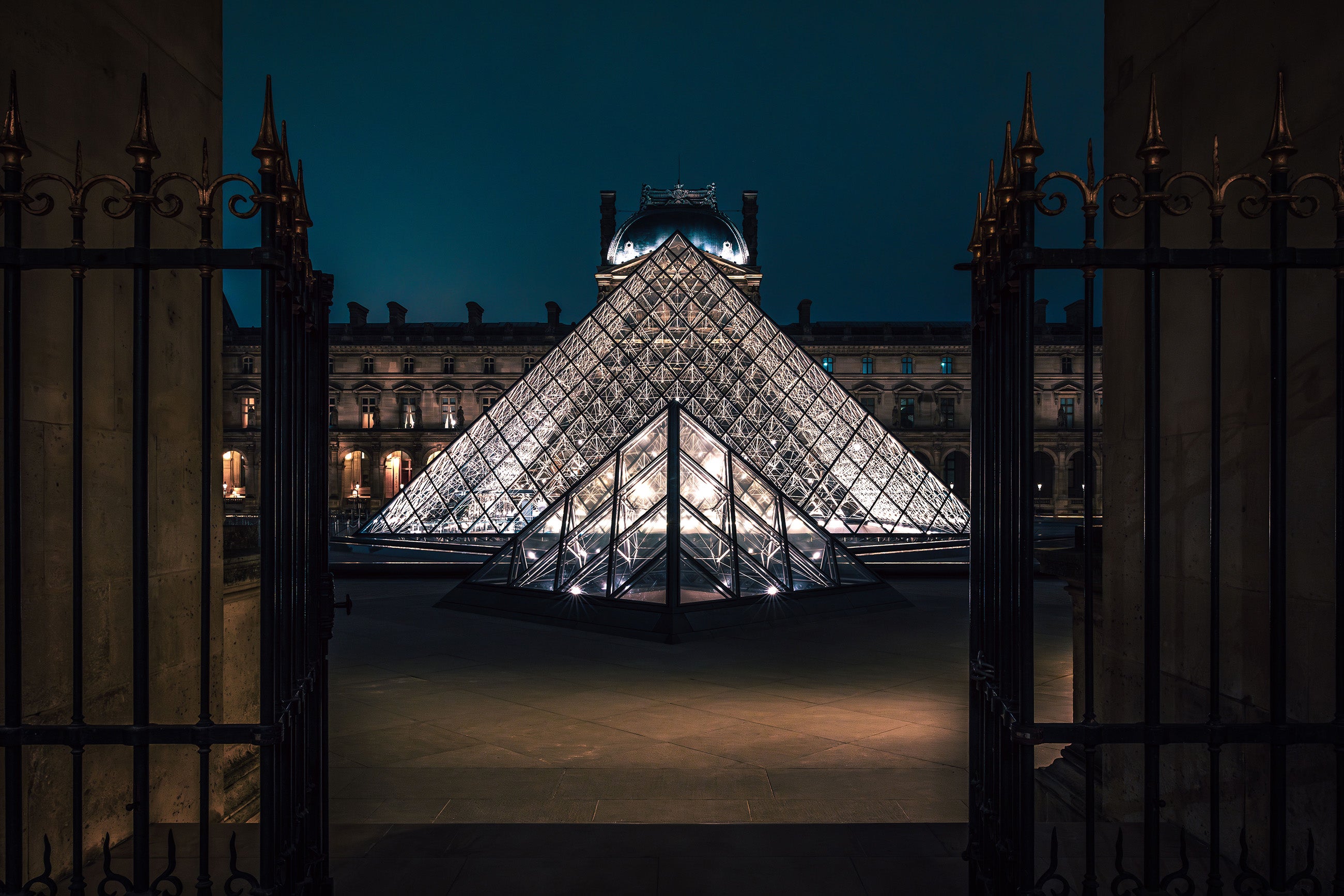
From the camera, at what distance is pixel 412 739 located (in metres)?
4.50

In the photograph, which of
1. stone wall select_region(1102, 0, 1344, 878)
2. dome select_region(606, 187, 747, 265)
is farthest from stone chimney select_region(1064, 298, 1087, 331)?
stone wall select_region(1102, 0, 1344, 878)

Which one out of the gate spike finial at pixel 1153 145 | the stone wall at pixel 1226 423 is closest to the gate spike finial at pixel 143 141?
the gate spike finial at pixel 1153 145

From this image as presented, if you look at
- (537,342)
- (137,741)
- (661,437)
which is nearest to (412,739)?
(137,741)

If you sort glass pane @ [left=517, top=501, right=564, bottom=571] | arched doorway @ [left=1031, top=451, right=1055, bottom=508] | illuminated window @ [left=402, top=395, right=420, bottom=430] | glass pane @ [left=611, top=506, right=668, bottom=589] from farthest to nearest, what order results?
illuminated window @ [left=402, top=395, right=420, bottom=430] < arched doorway @ [left=1031, top=451, right=1055, bottom=508] < glass pane @ [left=517, top=501, right=564, bottom=571] < glass pane @ [left=611, top=506, right=668, bottom=589]

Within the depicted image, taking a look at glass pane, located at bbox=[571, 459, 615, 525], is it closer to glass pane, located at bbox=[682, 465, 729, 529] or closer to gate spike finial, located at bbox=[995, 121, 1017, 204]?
glass pane, located at bbox=[682, 465, 729, 529]

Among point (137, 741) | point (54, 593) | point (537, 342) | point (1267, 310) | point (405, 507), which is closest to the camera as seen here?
point (137, 741)

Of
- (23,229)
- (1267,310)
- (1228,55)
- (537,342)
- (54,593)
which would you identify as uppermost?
(537,342)

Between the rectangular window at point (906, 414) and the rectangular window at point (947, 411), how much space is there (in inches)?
52.4

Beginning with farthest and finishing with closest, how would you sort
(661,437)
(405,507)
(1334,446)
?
(405,507)
(661,437)
(1334,446)

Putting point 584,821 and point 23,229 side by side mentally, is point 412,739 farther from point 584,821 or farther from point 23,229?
point 23,229

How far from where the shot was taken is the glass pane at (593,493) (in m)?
10.5

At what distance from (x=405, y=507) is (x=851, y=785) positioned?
1730 cm

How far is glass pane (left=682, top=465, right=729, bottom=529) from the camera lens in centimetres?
1004

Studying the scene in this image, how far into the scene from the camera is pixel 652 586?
348 inches
